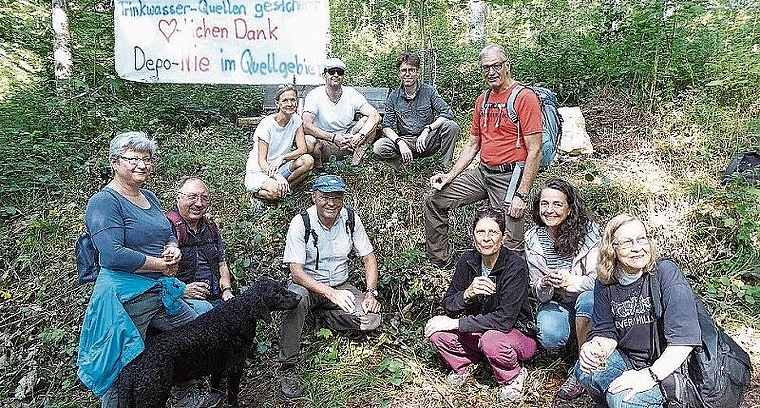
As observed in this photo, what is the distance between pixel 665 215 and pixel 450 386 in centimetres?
290

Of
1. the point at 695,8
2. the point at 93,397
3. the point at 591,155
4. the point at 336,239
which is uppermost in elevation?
the point at 695,8

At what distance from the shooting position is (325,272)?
441cm

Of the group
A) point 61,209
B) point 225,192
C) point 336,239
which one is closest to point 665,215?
point 336,239

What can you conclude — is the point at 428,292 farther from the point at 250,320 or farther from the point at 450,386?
the point at 250,320

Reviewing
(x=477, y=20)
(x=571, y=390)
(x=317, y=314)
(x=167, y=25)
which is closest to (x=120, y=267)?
(x=317, y=314)

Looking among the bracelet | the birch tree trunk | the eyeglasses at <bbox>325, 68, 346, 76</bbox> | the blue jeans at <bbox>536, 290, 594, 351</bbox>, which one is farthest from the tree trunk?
the bracelet

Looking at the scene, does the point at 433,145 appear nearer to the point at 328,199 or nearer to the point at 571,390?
the point at 328,199

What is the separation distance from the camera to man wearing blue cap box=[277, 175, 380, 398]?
4.13 meters

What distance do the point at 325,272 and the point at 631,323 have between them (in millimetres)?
2236

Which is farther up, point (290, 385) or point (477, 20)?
point (477, 20)

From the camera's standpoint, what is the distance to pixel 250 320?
375 centimetres

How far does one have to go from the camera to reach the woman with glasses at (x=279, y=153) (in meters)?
5.41

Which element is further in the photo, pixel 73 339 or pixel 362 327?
pixel 73 339

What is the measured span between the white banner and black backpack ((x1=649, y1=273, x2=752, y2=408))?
4221 millimetres
